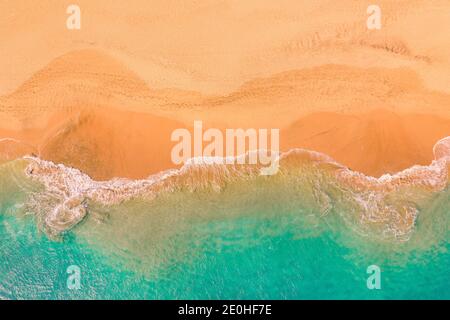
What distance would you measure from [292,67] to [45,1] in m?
3.59

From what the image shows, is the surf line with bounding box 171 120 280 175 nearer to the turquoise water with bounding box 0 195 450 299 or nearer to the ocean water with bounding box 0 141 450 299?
the ocean water with bounding box 0 141 450 299

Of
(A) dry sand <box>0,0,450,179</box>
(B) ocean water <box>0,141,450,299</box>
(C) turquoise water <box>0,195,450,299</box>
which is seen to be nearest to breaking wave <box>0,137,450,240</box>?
(B) ocean water <box>0,141,450,299</box>

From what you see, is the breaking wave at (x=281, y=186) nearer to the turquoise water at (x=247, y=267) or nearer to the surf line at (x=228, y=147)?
the surf line at (x=228, y=147)

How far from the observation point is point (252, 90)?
302 inches

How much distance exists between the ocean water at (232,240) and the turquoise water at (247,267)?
0.05 ft

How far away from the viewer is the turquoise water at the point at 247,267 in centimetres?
754

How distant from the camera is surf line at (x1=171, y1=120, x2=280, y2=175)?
7645 mm

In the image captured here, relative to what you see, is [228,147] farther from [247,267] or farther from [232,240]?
[247,267]

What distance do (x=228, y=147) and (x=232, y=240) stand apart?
129 cm

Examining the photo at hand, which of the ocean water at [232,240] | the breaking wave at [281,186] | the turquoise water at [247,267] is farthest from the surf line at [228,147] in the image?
the turquoise water at [247,267]

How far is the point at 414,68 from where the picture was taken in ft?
25.1

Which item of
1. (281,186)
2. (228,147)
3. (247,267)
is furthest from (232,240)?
(228,147)

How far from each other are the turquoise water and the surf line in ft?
2.65
